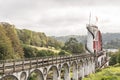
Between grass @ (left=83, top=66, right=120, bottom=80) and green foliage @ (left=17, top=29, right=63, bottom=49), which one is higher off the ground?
green foliage @ (left=17, top=29, right=63, bottom=49)

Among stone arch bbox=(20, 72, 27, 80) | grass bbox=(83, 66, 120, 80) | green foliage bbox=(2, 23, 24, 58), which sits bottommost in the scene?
grass bbox=(83, 66, 120, 80)

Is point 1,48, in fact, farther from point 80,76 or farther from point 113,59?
point 113,59

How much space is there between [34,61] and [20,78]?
4154 millimetres

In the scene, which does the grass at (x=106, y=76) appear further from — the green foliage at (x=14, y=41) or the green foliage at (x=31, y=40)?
the green foliage at (x=31, y=40)

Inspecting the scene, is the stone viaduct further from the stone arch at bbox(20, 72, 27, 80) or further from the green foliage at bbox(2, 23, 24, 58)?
the green foliage at bbox(2, 23, 24, 58)

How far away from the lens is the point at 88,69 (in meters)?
73.8

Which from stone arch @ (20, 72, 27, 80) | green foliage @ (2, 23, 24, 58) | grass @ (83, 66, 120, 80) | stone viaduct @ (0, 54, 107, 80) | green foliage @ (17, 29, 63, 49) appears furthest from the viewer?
green foliage @ (17, 29, 63, 49)

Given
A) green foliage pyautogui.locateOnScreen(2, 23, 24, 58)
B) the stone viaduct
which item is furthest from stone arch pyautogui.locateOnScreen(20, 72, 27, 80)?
green foliage pyautogui.locateOnScreen(2, 23, 24, 58)

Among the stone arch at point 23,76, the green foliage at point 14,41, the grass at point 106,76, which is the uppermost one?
the green foliage at point 14,41

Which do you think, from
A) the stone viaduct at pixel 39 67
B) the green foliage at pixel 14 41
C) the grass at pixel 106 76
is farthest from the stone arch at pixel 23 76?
the green foliage at pixel 14 41

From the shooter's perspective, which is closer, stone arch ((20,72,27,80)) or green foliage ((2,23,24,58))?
stone arch ((20,72,27,80))

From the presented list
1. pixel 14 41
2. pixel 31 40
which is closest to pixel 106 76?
pixel 14 41

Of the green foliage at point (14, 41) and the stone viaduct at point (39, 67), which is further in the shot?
the green foliage at point (14, 41)

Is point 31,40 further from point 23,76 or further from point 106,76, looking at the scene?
point 23,76
